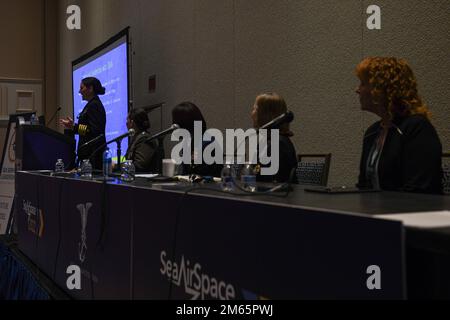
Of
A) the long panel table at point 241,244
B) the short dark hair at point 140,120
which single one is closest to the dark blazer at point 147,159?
the short dark hair at point 140,120

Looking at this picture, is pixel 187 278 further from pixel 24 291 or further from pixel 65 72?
pixel 65 72

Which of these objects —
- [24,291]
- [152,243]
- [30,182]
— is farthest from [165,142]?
[152,243]

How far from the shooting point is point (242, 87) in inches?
141

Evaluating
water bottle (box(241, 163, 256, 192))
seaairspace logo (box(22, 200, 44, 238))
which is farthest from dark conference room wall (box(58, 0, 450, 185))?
seaairspace logo (box(22, 200, 44, 238))

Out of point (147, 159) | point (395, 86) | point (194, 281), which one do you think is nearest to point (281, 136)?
point (395, 86)

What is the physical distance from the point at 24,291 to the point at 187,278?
1285 mm

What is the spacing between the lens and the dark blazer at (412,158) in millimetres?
1711

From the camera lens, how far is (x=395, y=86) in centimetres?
194

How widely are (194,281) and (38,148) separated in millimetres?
2323

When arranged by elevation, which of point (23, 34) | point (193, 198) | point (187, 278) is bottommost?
point (187, 278)

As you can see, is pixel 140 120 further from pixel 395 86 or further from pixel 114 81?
pixel 395 86

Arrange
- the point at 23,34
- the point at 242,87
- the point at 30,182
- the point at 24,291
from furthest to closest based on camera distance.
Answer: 1. the point at 23,34
2. the point at 242,87
3. the point at 30,182
4. the point at 24,291

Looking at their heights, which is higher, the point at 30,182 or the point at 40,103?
the point at 40,103

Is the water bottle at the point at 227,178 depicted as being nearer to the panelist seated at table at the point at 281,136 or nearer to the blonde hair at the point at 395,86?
the panelist seated at table at the point at 281,136
